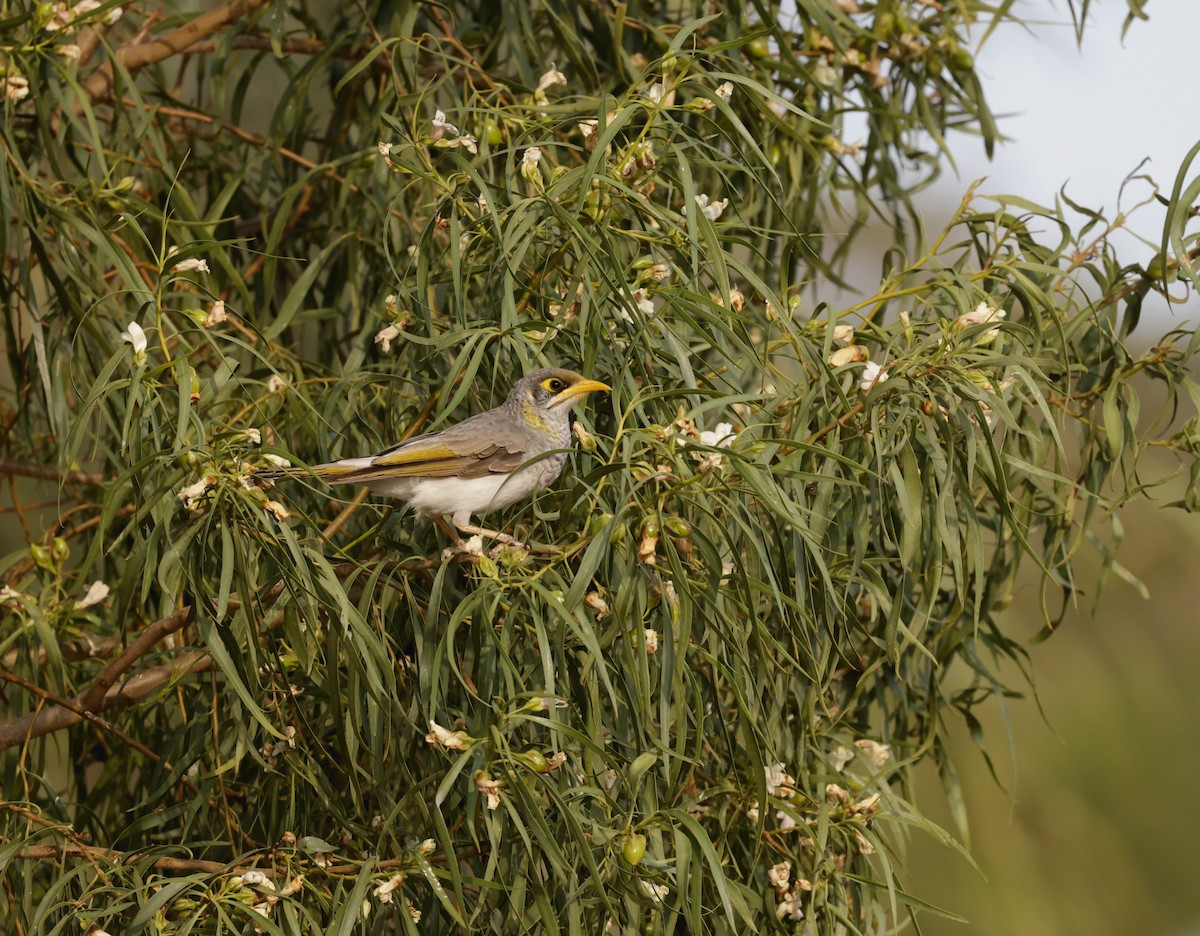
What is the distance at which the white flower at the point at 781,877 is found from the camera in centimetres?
264

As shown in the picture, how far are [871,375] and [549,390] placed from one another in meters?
0.74

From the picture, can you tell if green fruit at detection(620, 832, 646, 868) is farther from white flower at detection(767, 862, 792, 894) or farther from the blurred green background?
the blurred green background

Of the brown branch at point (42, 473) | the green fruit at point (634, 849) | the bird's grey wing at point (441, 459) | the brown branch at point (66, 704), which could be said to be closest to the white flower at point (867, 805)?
the green fruit at point (634, 849)

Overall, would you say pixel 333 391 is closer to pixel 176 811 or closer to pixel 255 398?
pixel 255 398

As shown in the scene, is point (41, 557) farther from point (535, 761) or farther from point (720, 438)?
point (720, 438)

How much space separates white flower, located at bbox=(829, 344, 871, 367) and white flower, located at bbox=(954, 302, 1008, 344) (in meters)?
0.21

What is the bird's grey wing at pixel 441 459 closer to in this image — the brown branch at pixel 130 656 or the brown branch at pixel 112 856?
the brown branch at pixel 130 656

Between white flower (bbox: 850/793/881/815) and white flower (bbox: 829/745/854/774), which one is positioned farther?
white flower (bbox: 829/745/854/774)

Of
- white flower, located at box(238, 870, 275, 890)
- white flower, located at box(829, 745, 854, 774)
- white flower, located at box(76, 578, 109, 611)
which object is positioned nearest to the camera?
white flower, located at box(238, 870, 275, 890)

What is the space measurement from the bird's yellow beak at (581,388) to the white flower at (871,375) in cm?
49

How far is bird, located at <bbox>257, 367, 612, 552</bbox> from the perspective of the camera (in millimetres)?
2758

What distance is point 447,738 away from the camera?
2189 millimetres

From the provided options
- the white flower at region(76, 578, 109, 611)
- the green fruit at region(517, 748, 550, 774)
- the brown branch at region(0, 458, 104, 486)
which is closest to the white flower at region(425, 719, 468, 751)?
the green fruit at region(517, 748, 550, 774)

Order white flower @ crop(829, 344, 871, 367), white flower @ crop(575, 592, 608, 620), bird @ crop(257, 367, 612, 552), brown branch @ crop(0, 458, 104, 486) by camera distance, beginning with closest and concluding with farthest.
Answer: white flower @ crop(575, 592, 608, 620), white flower @ crop(829, 344, 871, 367), bird @ crop(257, 367, 612, 552), brown branch @ crop(0, 458, 104, 486)
